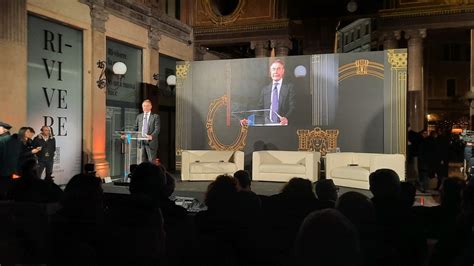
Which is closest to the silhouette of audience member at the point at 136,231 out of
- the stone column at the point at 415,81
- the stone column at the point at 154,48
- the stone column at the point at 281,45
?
the stone column at the point at 154,48

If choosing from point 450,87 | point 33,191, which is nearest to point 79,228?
point 33,191

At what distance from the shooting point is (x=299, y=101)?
10383 millimetres

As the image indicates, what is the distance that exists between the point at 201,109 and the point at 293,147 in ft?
7.77

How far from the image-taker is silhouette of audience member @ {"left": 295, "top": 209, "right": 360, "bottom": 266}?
61.9 inches

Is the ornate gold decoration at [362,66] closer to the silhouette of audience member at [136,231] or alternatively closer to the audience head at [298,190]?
the audience head at [298,190]

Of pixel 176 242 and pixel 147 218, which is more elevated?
pixel 147 218

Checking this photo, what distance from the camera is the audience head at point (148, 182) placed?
2877 millimetres

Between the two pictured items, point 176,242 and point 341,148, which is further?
point 341,148

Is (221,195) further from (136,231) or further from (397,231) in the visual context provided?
(397,231)

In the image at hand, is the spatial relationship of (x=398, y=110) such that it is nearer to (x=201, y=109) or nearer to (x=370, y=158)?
(x=370, y=158)

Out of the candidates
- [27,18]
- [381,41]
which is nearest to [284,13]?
[381,41]

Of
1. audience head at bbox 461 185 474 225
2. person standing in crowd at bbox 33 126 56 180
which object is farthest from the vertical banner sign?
audience head at bbox 461 185 474 225

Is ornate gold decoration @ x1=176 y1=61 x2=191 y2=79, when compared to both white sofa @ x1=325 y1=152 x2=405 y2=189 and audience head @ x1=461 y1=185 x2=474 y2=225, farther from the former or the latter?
audience head @ x1=461 y1=185 x2=474 y2=225

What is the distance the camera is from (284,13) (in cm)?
1326
